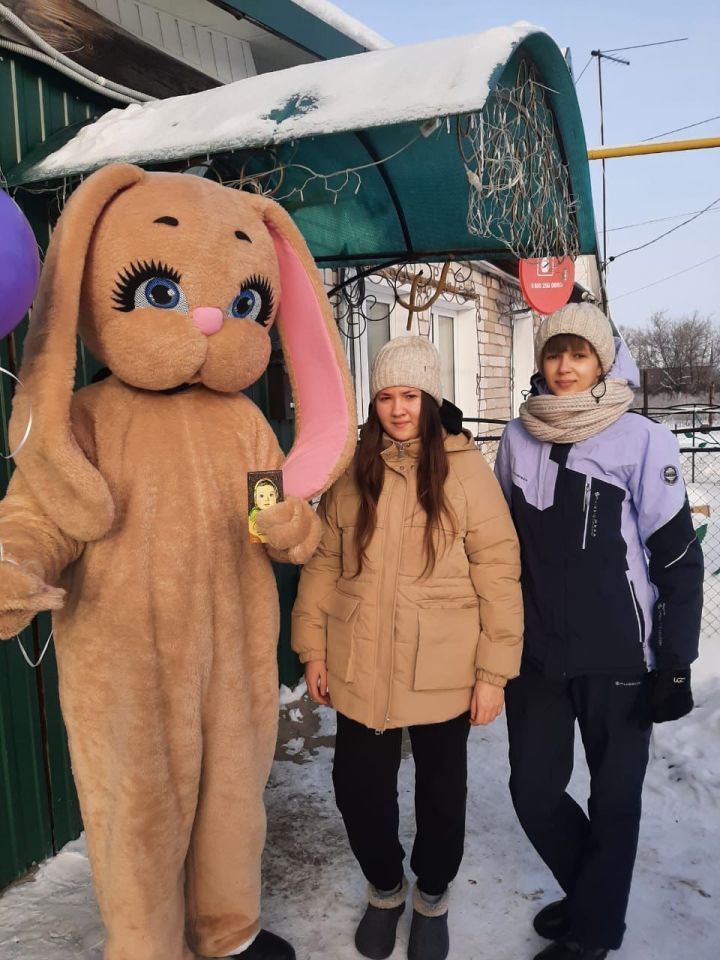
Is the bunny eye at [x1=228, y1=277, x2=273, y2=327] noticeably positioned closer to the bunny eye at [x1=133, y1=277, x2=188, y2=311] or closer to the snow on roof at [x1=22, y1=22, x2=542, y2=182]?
the bunny eye at [x1=133, y1=277, x2=188, y2=311]

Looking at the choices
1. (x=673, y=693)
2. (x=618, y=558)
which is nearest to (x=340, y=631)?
(x=618, y=558)

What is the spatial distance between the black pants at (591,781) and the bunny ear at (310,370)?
893 millimetres

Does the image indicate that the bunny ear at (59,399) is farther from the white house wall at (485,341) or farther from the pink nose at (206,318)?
the white house wall at (485,341)

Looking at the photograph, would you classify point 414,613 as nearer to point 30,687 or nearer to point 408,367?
point 408,367

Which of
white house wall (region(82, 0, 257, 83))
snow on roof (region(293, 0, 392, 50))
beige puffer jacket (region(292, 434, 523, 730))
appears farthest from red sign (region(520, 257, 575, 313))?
beige puffer jacket (region(292, 434, 523, 730))

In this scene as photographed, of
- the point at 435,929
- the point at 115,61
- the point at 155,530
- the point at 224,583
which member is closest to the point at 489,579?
the point at 224,583

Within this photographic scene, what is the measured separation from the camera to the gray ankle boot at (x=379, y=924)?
2246 millimetres

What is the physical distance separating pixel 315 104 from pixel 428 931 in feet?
8.00

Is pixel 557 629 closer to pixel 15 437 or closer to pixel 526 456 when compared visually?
pixel 526 456

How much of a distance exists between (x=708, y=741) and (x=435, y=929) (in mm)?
1926

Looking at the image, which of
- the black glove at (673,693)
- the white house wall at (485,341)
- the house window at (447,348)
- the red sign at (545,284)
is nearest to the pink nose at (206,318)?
the black glove at (673,693)

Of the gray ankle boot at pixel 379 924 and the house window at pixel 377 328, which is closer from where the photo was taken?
the gray ankle boot at pixel 379 924

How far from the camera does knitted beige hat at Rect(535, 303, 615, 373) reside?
2055mm

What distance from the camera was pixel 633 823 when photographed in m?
2.12
